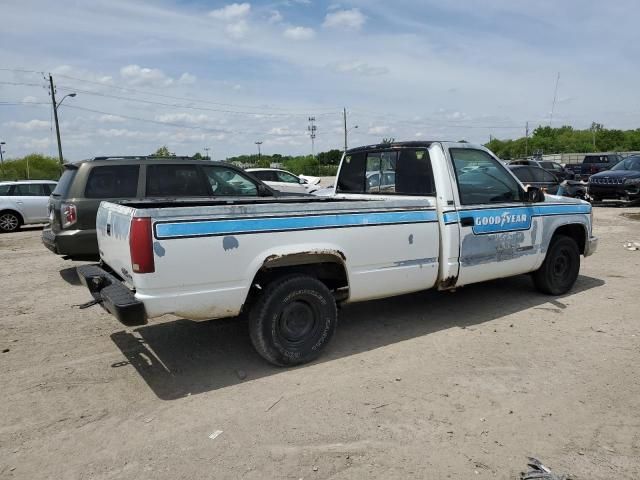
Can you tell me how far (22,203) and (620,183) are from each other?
63.7 ft

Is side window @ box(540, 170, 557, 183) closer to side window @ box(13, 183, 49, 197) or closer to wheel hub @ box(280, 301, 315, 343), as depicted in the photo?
wheel hub @ box(280, 301, 315, 343)

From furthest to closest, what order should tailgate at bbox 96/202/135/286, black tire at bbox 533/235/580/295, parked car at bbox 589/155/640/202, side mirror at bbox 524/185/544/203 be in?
parked car at bbox 589/155/640/202 → black tire at bbox 533/235/580/295 → side mirror at bbox 524/185/544/203 → tailgate at bbox 96/202/135/286

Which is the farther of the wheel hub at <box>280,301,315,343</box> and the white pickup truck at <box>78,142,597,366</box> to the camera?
the wheel hub at <box>280,301,315,343</box>

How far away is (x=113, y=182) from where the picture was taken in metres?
7.55

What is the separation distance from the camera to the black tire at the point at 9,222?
15.2m

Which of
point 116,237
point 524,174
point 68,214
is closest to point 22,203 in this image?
point 68,214

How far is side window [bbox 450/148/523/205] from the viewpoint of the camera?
17.9 feet

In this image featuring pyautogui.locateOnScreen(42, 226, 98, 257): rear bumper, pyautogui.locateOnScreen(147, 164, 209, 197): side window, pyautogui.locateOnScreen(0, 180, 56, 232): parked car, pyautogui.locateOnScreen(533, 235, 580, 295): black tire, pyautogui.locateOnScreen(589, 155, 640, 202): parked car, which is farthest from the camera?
pyautogui.locateOnScreen(589, 155, 640, 202): parked car

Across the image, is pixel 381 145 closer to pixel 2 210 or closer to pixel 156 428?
pixel 156 428

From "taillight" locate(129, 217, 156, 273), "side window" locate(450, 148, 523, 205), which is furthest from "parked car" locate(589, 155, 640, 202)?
"taillight" locate(129, 217, 156, 273)

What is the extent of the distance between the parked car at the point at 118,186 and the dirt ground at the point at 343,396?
1361mm

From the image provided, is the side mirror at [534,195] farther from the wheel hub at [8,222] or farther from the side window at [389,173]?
the wheel hub at [8,222]

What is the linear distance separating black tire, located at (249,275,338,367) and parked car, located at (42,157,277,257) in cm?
336

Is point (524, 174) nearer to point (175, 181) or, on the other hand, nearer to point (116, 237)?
point (175, 181)
